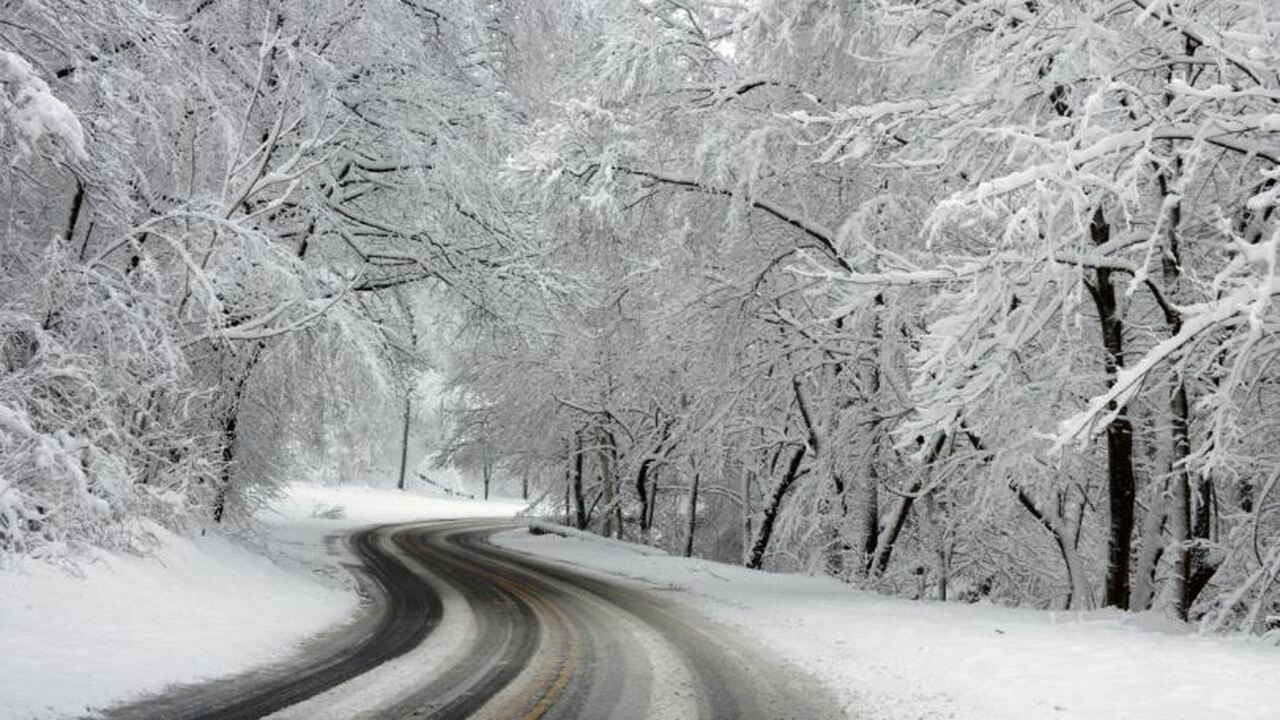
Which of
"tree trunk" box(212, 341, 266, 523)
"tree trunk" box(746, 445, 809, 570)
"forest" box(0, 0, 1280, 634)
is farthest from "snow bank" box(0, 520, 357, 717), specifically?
"tree trunk" box(746, 445, 809, 570)

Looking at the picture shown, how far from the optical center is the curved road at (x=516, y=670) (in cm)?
724

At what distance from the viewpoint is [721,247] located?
1419 cm

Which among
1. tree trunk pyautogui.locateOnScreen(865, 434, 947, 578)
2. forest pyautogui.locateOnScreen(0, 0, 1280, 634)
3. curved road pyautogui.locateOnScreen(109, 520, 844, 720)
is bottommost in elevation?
curved road pyautogui.locateOnScreen(109, 520, 844, 720)

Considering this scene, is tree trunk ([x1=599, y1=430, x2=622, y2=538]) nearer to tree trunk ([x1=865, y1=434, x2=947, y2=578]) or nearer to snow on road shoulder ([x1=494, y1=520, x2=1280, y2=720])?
tree trunk ([x1=865, y1=434, x2=947, y2=578])

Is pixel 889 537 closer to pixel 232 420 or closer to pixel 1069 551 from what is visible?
pixel 1069 551

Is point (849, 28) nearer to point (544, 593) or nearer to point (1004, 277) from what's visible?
point (1004, 277)

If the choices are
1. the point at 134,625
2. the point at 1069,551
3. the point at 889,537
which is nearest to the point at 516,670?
the point at 134,625

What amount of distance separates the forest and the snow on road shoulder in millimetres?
1312

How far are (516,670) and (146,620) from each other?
145 inches

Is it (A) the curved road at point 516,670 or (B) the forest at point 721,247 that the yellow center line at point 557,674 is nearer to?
(A) the curved road at point 516,670

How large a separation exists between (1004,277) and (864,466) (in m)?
8.33

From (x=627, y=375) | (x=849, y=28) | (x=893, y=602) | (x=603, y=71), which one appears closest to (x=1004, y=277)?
(x=849, y=28)

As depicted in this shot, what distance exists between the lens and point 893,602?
1427cm

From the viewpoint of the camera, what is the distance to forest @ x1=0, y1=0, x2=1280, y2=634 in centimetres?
728
